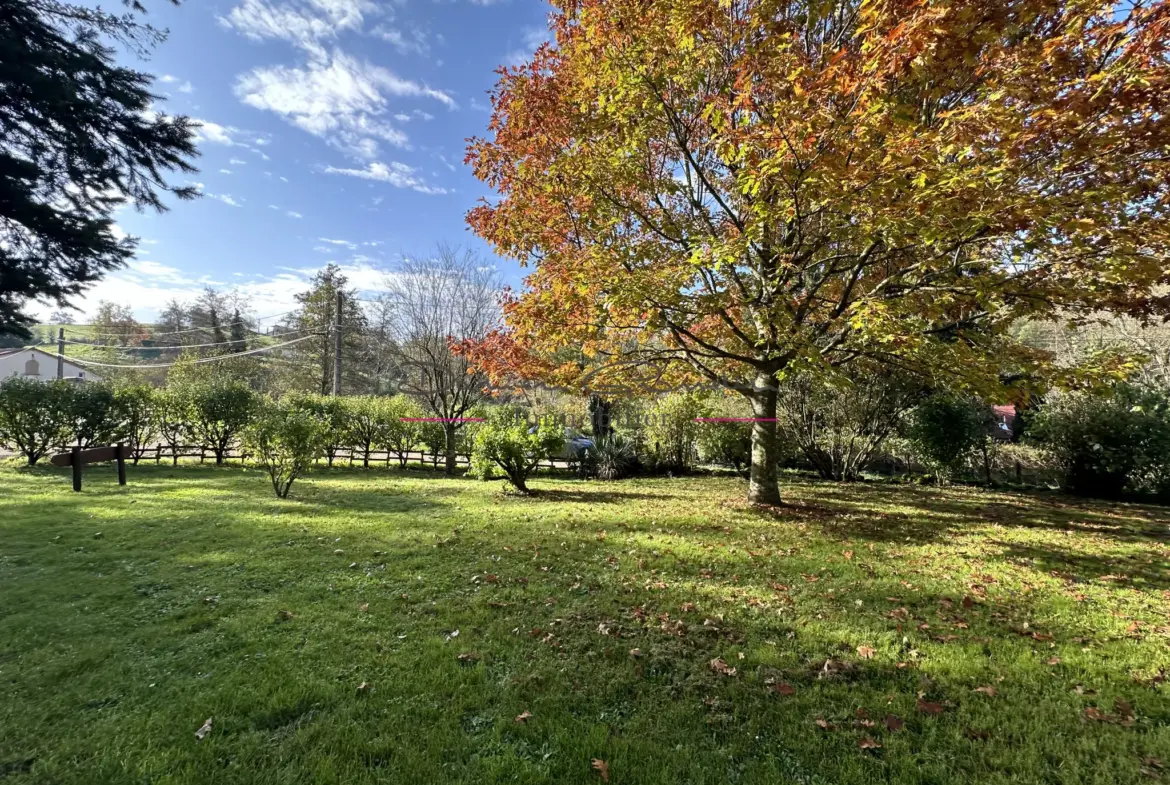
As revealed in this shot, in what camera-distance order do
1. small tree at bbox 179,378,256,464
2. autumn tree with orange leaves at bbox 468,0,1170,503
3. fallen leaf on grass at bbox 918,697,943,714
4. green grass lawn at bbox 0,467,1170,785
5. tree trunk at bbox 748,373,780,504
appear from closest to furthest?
green grass lawn at bbox 0,467,1170,785, fallen leaf on grass at bbox 918,697,943,714, autumn tree with orange leaves at bbox 468,0,1170,503, tree trunk at bbox 748,373,780,504, small tree at bbox 179,378,256,464

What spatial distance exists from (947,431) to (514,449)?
985 cm

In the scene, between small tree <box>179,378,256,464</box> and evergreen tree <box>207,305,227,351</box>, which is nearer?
small tree <box>179,378,256,464</box>

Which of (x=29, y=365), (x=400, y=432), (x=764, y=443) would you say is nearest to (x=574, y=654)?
(x=764, y=443)

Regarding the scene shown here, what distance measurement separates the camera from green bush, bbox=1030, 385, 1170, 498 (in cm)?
927

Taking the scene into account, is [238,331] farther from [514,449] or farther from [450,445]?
[514,449]

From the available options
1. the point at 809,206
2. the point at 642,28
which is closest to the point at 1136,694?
the point at 809,206

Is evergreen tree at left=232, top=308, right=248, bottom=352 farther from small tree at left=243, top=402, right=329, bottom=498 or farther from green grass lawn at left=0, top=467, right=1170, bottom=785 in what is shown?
green grass lawn at left=0, top=467, right=1170, bottom=785

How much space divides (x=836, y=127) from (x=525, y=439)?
23.2 feet

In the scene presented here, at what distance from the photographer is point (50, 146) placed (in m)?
5.91

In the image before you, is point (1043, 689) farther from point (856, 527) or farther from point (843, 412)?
point (843, 412)

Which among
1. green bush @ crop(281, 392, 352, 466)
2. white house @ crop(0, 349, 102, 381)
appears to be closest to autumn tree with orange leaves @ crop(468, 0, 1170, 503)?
green bush @ crop(281, 392, 352, 466)

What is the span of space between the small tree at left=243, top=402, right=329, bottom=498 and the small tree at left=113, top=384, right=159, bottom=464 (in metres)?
7.24

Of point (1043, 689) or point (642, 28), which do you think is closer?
point (1043, 689)

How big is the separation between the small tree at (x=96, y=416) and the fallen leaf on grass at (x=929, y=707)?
16.5 m
